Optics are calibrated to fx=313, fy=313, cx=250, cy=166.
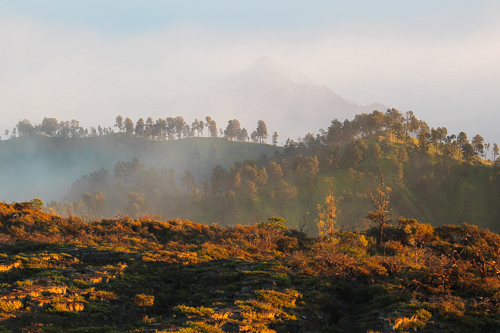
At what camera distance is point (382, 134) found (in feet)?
486

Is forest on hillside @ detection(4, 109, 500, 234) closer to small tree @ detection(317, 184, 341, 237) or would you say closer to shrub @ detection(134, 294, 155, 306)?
small tree @ detection(317, 184, 341, 237)

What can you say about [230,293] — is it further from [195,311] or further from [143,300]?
[143,300]

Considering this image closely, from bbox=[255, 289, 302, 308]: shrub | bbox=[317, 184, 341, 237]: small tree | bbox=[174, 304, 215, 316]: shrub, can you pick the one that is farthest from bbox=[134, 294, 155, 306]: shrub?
bbox=[317, 184, 341, 237]: small tree

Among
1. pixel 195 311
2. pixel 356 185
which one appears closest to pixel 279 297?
pixel 195 311

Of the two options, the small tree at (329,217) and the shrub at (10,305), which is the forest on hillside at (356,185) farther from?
the shrub at (10,305)

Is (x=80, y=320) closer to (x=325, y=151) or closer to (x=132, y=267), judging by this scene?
(x=132, y=267)

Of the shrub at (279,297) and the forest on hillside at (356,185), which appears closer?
the shrub at (279,297)

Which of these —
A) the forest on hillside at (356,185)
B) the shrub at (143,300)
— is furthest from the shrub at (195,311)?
the forest on hillside at (356,185)

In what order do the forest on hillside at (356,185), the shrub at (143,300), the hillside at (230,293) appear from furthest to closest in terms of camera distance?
the forest on hillside at (356,185), the shrub at (143,300), the hillside at (230,293)

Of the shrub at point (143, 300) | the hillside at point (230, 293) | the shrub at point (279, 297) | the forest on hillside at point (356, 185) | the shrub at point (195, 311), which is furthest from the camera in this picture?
the forest on hillside at point (356, 185)

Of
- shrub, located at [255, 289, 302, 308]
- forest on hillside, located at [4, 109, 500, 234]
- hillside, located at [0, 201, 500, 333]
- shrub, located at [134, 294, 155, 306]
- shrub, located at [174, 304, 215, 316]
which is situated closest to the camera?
hillside, located at [0, 201, 500, 333]

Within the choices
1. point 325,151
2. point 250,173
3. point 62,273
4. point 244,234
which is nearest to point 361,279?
point 62,273

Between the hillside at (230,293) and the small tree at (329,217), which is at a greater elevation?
the hillside at (230,293)

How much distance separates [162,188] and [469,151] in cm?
13222
